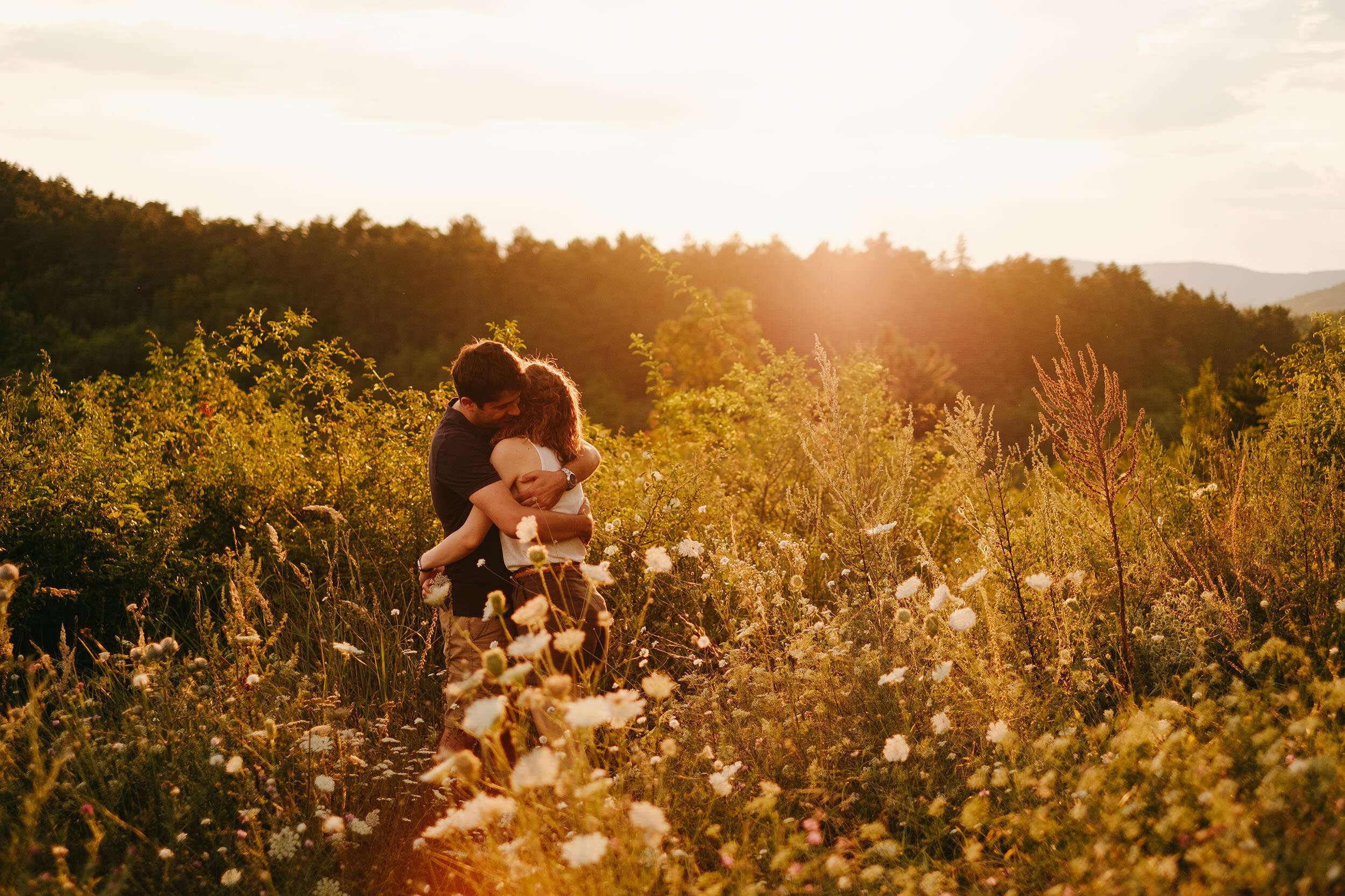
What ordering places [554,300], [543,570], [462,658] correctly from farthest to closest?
1. [554,300]
2. [462,658]
3. [543,570]

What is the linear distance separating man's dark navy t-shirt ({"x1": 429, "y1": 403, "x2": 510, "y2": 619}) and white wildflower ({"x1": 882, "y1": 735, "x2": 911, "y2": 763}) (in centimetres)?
147

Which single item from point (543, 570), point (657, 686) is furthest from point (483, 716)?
point (543, 570)

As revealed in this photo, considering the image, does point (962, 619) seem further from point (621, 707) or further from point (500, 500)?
point (500, 500)

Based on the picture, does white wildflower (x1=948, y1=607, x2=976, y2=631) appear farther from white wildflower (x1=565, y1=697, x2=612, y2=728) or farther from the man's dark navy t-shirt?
the man's dark navy t-shirt

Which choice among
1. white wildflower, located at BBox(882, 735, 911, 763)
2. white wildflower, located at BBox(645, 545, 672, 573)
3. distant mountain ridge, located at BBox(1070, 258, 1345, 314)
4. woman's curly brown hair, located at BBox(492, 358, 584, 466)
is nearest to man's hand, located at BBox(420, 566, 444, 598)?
woman's curly brown hair, located at BBox(492, 358, 584, 466)

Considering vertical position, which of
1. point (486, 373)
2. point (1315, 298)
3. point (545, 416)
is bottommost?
point (545, 416)

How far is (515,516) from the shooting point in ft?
9.64

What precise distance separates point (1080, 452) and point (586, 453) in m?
1.96

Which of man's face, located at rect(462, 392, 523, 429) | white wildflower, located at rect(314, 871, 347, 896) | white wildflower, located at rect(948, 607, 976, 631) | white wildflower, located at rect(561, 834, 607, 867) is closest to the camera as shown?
white wildflower, located at rect(561, 834, 607, 867)

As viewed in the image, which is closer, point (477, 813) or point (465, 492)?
point (477, 813)

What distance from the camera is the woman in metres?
3.02

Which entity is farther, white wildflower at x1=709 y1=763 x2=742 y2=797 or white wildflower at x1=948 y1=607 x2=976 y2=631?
white wildflower at x1=948 y1=607 x2=976 y2=631

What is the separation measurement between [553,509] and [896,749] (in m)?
1.43

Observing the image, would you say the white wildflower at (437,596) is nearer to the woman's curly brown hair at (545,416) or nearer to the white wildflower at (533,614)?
the white wildflower at (533,614)
